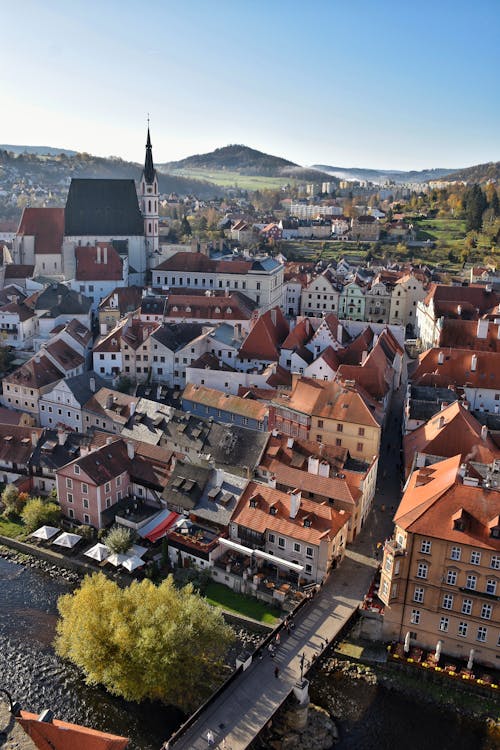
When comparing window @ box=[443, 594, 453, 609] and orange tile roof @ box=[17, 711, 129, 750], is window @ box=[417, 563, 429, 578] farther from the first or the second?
orange tile roof @ box=[17, 711, 129, 750]

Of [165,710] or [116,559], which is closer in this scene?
[165,710]

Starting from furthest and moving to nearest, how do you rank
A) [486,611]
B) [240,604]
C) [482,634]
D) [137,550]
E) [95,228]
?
[95,228]
[137,550]
[240,604]
[482,634]
[486,611]

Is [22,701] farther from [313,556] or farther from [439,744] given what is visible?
[439,744]

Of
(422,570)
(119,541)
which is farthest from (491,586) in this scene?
(119,541)

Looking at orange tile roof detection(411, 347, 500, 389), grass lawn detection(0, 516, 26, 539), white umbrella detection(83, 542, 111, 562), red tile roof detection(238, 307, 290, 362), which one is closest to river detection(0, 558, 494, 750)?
white umbrella detection(83, 542, 111, 562)

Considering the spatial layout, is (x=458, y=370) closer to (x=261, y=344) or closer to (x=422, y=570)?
(x=261, y=344)

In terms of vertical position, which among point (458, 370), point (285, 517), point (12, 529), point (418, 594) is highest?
point (458, 370)

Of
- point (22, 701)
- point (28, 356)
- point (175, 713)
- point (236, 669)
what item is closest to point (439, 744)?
point (236, 669)

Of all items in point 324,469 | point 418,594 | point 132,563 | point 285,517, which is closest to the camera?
point 418,594

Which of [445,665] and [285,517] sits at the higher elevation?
[285,517]
